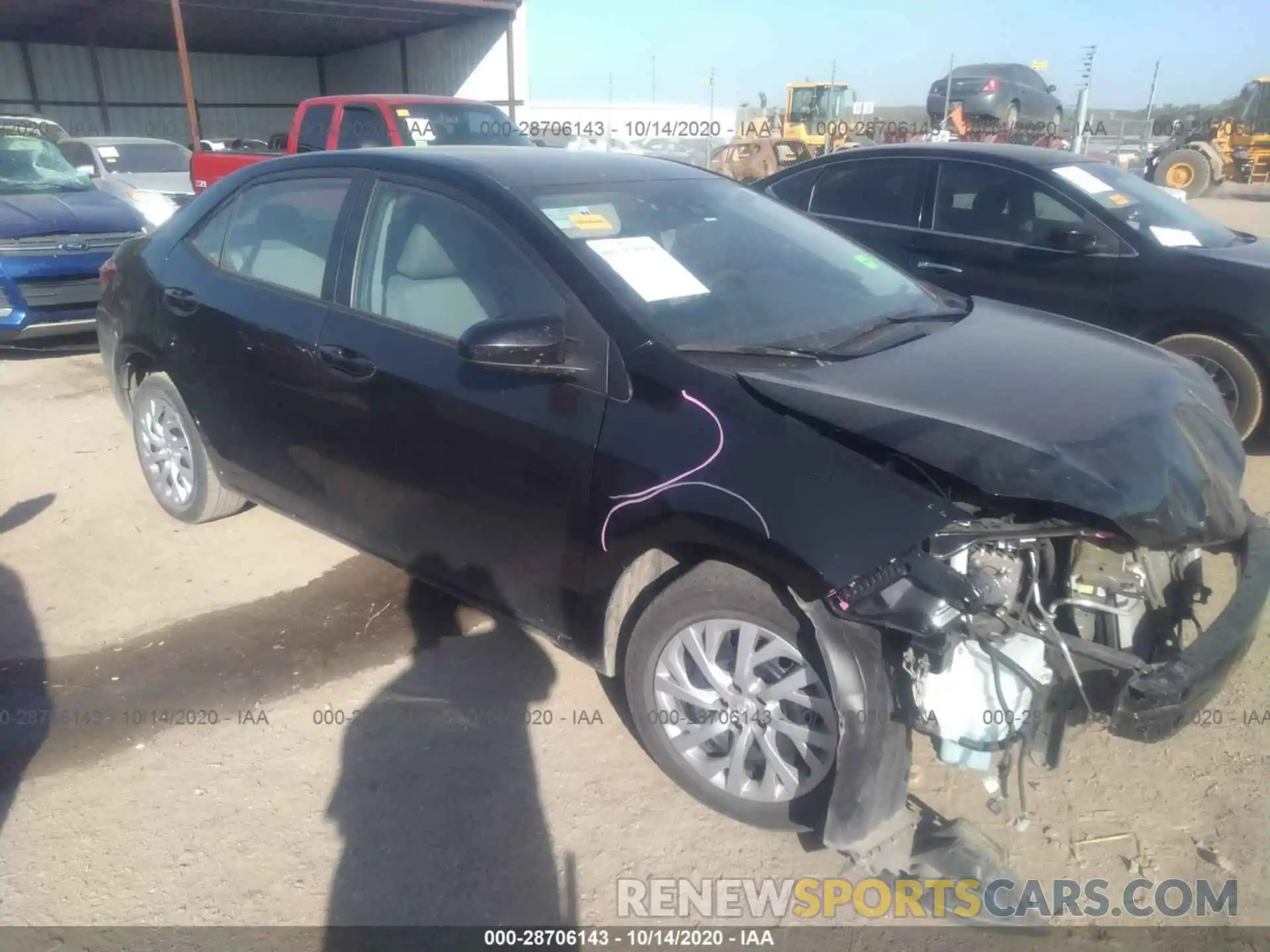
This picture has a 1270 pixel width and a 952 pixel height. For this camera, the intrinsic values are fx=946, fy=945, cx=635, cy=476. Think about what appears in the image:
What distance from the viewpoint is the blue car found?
707 centimetres

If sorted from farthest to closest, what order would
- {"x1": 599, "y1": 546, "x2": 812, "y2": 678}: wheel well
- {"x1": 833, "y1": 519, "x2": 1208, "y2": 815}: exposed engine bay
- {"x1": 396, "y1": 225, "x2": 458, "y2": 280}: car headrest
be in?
{"x1": 396, "y1": 225, "x2": 458, "y2": 280}: car headrest
{"x1": 599, "y1": 546, "x2": 812, "y2": 678}: wheel well
{"x1": 833, "y1": 519, "x2": 1208, "y2": 815}: exposed engine bay

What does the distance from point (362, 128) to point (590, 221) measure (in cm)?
950

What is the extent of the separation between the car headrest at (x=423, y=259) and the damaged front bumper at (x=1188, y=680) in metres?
2.27

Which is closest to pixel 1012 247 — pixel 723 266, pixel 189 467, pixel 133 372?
pixel 723 266

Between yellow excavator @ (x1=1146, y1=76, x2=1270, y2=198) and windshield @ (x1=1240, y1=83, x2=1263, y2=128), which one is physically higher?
windshield @ (x1=1240, y1=83, x2=1263, y2=128)

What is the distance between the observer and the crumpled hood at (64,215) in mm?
7305

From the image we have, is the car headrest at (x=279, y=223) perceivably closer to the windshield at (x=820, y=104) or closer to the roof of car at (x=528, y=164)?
the roof of car at (x=528, y=164)

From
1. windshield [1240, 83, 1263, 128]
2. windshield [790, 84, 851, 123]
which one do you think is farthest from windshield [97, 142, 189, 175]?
windshield [1240, 83, 1263, 128]

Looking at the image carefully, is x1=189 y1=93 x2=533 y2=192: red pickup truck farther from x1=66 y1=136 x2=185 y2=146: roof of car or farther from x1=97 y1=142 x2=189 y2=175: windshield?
x1=66 y1=136 x2=185 y2=146: roof of car

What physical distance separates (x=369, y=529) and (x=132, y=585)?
131 centimetres

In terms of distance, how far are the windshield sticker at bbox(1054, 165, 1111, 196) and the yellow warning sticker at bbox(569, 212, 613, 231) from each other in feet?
12.4

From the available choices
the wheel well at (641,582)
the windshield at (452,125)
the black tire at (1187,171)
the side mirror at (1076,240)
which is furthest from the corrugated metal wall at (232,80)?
the wheel well at (641,582)

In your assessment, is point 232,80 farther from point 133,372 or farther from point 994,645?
point 994,645

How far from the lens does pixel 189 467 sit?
4293 mm
